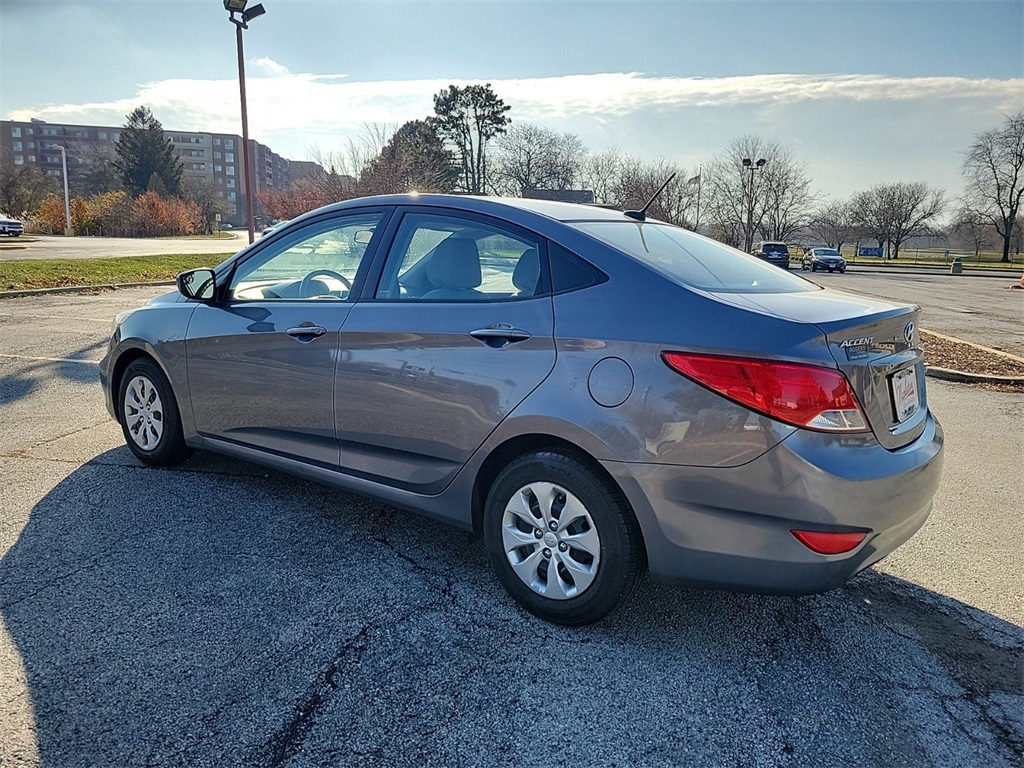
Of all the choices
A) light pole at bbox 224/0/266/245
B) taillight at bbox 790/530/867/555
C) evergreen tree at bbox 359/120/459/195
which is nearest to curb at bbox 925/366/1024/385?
taillight at bbox 790/530/867/555

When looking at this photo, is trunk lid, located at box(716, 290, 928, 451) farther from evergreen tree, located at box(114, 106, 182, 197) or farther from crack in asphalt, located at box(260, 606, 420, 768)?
evergreen tree, located at box(114, 106, 182, 197)

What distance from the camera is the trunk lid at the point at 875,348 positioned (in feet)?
7.90

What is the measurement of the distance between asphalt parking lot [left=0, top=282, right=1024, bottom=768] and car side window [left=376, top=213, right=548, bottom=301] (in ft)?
4.12

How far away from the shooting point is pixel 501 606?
9.75 feet

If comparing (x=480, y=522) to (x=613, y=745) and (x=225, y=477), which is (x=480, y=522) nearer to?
(x=613, y=745)

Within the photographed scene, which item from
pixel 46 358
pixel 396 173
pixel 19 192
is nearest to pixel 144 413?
pixel 46 358

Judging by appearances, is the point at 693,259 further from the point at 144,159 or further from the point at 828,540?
the point at 144,159

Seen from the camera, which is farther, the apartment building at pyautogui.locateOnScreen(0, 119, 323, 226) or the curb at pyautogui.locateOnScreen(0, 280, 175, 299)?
the apartment building at pyautogui.locateOnScreen(0, 119, 323, 226)

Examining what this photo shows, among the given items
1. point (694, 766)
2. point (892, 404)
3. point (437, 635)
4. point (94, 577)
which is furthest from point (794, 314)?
point (94, 577)

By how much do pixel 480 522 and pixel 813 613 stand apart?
4.72ft

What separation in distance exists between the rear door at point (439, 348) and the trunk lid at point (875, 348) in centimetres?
80

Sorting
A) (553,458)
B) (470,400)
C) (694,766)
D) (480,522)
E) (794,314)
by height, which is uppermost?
(794,314)

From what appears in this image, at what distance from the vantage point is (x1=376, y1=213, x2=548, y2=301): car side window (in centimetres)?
294

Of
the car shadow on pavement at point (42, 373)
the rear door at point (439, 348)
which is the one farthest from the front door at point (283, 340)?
the car shadow on pavement at point (42, 373)
